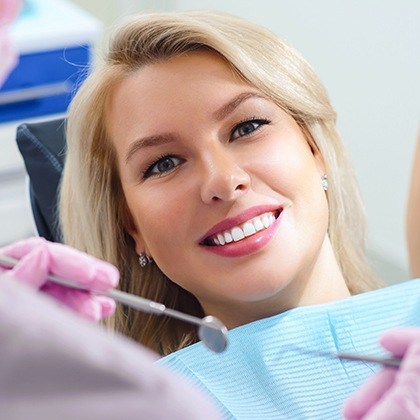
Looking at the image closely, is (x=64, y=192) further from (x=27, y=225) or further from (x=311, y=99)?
(x=27, y=225)

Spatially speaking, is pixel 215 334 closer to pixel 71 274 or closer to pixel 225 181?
pixel 71 274

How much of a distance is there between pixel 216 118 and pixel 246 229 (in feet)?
0.56

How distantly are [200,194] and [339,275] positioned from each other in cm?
27

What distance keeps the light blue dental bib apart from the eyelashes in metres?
0.26

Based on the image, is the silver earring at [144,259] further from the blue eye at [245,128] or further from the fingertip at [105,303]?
the fingertip at [105,303]

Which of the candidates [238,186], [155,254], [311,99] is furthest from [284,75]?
[155,254]

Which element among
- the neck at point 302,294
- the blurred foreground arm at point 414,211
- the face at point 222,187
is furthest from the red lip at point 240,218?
the blurred foreground arm at point 414,211

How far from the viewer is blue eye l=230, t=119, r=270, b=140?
5.13 feet

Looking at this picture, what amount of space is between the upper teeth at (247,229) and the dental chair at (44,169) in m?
0.57

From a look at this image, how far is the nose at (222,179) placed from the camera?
1479mm

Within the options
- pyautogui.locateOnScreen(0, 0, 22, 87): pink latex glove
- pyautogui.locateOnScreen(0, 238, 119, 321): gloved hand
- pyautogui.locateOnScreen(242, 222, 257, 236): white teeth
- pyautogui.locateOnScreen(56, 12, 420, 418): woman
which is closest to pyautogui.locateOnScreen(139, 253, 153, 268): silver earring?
pyautogui.locateOnScreen(56, 12, 420, 418): woman

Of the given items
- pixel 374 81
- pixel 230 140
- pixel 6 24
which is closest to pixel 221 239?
pixel 230 140

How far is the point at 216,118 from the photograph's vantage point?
1.54m

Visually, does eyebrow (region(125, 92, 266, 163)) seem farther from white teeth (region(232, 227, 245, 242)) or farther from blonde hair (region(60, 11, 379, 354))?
white teeth (region(232, 227, 245, 242))
